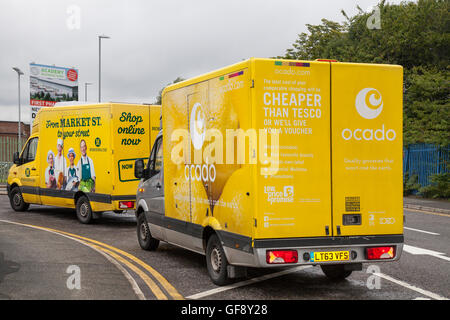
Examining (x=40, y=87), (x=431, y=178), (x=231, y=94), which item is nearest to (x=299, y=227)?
(x=231, y=94)

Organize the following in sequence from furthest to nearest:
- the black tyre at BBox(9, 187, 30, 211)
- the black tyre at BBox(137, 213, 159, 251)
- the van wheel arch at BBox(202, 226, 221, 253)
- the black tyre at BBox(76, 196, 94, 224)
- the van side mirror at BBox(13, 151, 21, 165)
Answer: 1. the black tyre at BBox(9, 187, 30, 211)
2. the van side mirror at BBox(13, 151, 21, 165)
3. the black tyre at BBox(76, 196, 94, 224)
4. the black tyre at BBox(137, 213, 159, 251)
5. the van wheel arch at BBox(202, 226, 221, 253)

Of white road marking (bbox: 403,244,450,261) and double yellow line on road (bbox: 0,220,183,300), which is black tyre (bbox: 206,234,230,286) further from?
white road marking (bbox: 403,244,450,261)

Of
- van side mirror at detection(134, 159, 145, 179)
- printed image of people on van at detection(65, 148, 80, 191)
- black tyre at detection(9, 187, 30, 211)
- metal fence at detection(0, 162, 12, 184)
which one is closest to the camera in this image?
van side mirror at detection(134, 159, 145, 179)

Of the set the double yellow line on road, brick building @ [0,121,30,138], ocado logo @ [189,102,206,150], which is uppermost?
brick building @ [0,121,30,138]

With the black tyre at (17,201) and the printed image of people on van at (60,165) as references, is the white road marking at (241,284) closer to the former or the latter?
the printed image of people on van at (60,165)

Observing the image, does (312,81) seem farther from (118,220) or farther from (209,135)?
(118,220)

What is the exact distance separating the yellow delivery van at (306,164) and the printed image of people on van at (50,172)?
991 centimetres

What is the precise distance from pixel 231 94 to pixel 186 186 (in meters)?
2.03

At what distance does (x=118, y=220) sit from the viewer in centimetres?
1661

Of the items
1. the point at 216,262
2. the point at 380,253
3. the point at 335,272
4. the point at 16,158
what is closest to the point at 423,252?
the point at 335,272

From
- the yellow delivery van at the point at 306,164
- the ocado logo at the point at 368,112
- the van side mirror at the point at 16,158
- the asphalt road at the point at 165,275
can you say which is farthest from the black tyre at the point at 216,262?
the van side mirror at the point at 16,158

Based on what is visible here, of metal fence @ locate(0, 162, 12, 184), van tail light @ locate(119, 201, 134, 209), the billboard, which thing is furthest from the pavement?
the billboard

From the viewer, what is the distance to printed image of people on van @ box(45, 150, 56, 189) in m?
16.5

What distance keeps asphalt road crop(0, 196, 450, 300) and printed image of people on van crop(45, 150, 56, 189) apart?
394 cm
